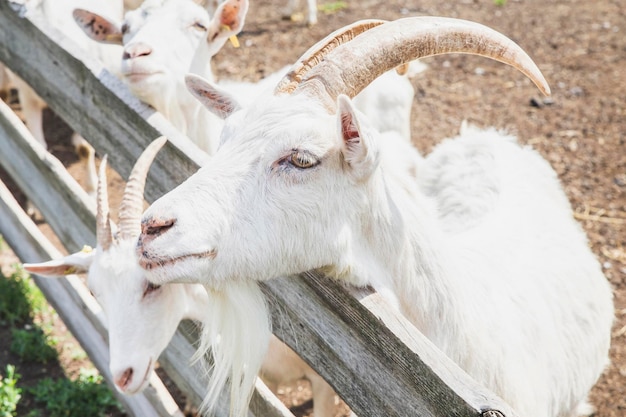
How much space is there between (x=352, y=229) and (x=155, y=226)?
24.6 inches

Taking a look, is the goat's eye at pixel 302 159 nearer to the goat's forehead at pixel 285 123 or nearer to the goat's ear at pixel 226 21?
the goat's forehead at pixel 285 123

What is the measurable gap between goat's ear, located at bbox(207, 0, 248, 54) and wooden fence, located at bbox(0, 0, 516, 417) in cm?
90

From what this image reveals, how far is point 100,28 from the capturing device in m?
4.42

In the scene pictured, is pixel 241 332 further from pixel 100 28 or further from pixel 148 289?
pixel 100 28

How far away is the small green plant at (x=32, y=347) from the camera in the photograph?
429 centimetres

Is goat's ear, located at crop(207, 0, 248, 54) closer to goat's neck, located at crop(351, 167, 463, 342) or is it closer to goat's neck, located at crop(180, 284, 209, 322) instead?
goat's neck, located at crop(180, 284, 209, 322)

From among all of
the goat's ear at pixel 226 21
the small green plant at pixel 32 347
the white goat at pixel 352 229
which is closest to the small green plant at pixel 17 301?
the small green plant at pixel 32 347

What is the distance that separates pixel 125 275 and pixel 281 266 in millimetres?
1038

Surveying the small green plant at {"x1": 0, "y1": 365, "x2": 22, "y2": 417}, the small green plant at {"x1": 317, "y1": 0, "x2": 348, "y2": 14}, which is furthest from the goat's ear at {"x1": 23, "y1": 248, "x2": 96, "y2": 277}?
the small green plant at {"x1": 317, "y1": 0, "x2": 348, "y2": 14}

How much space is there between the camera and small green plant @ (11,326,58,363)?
4.29 meters

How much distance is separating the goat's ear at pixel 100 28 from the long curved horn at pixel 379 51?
2521 mm

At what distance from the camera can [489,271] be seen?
2859mm

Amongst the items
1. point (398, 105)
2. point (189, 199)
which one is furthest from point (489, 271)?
point (398, 105)

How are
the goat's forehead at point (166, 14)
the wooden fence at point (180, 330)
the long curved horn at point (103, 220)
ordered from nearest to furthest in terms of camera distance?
the wooden fence at point (180, 330)
the long curved horn at point (103, 220)
the goat's forehead at point (166, 14)
